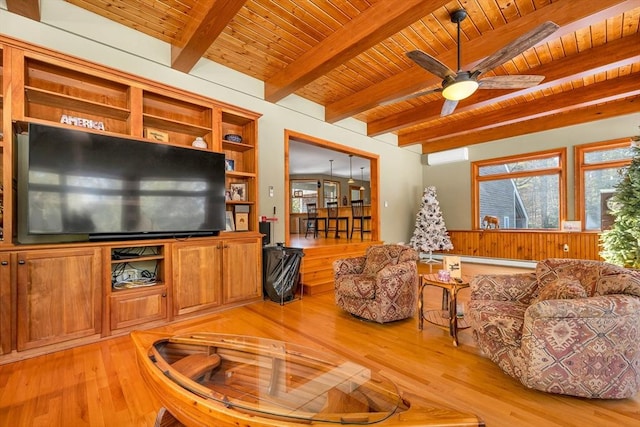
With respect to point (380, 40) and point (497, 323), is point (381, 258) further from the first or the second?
point (380, 40)

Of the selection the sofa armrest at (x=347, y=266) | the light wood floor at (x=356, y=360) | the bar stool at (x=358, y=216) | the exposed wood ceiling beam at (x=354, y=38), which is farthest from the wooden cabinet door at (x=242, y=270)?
the bar stool at (x=358, y=216)

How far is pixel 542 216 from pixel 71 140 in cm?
798

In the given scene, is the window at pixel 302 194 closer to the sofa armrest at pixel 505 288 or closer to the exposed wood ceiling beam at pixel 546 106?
the exposed wood ceiling beam at pixel 546 106

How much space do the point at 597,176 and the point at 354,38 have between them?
5688mm

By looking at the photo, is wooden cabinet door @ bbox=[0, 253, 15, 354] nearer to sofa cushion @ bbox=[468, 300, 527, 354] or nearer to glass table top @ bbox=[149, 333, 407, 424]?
glass table top @ bbox=[149, 333, 407, 424]

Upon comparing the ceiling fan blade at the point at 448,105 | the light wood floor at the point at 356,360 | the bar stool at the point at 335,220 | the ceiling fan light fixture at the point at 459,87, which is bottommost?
the light wood floor at the point at 356,360

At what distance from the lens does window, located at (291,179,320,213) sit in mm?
11969

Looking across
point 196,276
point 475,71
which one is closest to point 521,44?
point 475,71

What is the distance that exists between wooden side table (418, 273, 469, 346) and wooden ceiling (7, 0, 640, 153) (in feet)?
8.16

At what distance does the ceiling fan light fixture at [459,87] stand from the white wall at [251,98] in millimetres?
2578

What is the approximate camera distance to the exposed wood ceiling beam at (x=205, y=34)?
7.83 feet

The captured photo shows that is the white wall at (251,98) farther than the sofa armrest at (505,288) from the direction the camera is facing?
Yes

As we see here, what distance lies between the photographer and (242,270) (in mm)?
3607

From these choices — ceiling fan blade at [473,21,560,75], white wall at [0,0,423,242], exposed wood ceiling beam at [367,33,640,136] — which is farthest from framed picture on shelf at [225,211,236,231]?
exposed wood ceiling beam at [367,33,640,136]
